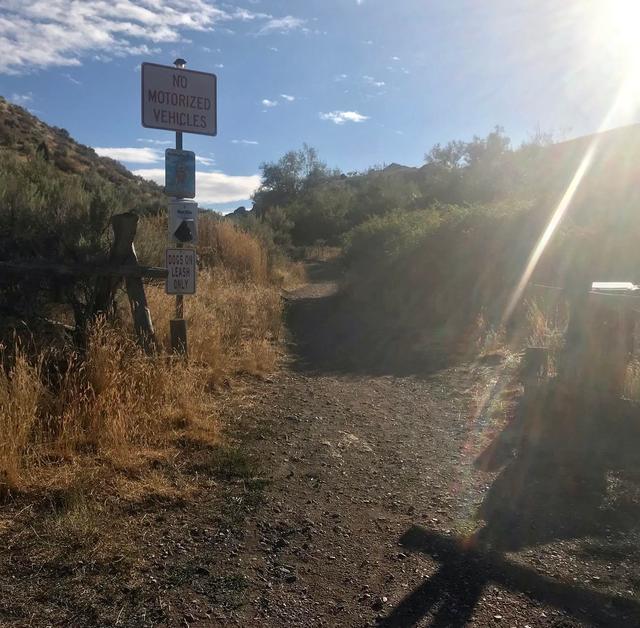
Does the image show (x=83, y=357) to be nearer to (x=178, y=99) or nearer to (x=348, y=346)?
(x=178, y=99)

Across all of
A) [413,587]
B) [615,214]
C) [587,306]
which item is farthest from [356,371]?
[615,214]

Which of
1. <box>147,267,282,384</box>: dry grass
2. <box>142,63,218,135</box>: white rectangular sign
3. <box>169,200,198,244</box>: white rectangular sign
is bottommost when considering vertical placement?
<box>147,267,282,384</box>: dry grass

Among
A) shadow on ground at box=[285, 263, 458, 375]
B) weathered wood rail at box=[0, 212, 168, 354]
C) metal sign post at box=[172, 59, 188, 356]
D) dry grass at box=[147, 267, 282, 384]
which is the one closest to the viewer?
weathered wood rail at box=[0, 212, 168, 354]

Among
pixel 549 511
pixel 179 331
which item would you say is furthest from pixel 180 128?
pixel 549 511

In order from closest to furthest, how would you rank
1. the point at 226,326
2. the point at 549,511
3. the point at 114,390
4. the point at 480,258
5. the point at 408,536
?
the point at 408,536 < the point at 549,511 < the point at 114,390 < the point at 226,326 < the point at 480,258

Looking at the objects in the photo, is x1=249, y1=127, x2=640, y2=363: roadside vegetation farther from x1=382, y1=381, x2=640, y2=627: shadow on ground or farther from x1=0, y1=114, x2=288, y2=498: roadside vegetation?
x1=0, y1=114, x2=288, y2=498: roadside vegetation

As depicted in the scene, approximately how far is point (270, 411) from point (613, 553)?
344cm

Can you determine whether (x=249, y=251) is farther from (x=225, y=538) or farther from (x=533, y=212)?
(x=225, y=538)

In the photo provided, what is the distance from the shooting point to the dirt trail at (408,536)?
2.92 m

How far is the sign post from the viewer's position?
605 centimetres

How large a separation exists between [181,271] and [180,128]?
4.84 ft

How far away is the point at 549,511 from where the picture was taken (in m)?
4.03

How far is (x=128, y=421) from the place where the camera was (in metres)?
4.58

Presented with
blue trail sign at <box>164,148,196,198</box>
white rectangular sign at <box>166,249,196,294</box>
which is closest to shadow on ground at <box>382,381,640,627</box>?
white rectangular sign at <box>166,249,196,294</box>
